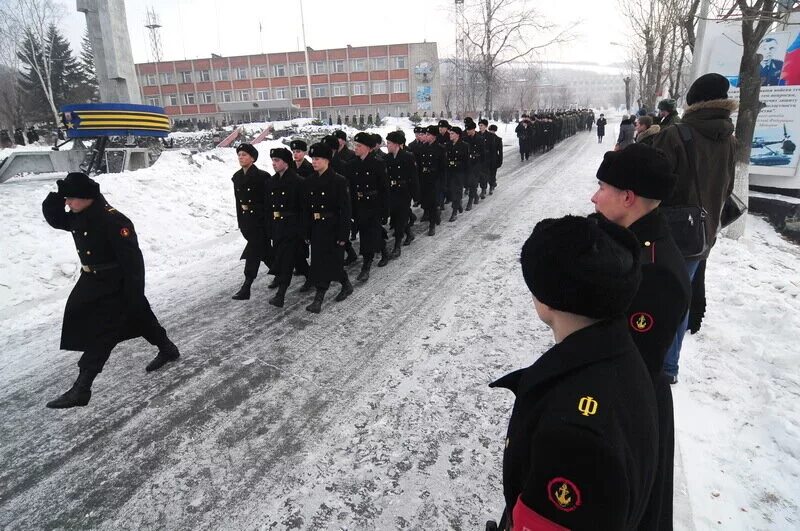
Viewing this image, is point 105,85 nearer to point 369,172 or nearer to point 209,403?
point 369,172

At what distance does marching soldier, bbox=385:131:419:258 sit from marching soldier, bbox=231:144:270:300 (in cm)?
222

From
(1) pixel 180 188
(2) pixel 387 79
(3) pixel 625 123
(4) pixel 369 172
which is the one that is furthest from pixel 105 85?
(2) pixel 387 79

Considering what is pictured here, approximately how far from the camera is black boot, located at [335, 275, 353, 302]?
19.8ft

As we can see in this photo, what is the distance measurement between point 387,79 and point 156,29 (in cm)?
3454

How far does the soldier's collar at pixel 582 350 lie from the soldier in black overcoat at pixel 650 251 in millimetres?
455

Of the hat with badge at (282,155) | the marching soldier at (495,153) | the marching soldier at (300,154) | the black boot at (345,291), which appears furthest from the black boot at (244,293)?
the marching soldier at (495,153)

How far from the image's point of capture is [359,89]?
→ 6688 centimetres

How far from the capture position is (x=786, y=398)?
3535 mm

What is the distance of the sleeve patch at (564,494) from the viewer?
0.99 metres

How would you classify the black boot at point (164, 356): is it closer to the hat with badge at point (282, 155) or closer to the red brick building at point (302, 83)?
the hat with badge at point (282, 155)

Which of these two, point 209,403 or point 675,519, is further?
point 209,403

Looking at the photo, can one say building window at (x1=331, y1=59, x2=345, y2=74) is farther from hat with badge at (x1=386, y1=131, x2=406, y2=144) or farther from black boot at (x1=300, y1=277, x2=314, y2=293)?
black boot at (x1=300, y1=277, x2=314, y2=293)

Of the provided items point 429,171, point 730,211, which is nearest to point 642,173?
point 730,211

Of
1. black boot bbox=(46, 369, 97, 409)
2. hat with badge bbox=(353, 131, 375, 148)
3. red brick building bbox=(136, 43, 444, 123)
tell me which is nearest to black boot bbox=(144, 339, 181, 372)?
black boot bbox=(46, 369, 97, 409)
